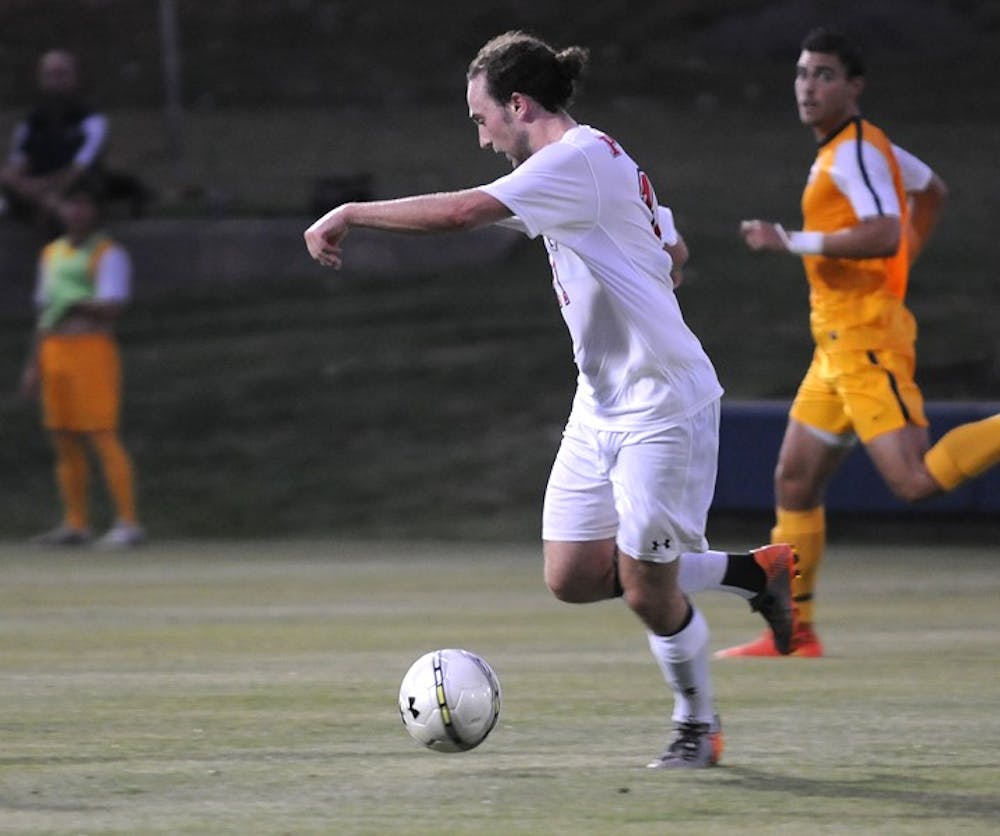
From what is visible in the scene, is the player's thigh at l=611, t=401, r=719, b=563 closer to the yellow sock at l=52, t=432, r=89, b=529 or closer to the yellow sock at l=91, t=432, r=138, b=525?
the yellow sock at l=91, t=432, r=138, b=525

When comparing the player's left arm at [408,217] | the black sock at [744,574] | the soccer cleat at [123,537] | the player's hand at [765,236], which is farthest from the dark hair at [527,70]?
the soccer cleat at [123,537]

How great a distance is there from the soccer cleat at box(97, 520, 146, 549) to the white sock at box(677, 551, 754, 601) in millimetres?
9088

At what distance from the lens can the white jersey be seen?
22.3 feet

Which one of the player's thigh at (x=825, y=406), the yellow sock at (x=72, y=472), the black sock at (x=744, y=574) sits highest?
the player's thigh at (x=825, y=406)

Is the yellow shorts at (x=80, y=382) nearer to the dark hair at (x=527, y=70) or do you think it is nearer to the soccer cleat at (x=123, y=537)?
the soccer cleat at (x=123, y=537)

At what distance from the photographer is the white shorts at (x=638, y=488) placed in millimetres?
6922

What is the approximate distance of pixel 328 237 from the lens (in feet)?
21.3

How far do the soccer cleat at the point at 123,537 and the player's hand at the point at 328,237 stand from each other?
9.94 m

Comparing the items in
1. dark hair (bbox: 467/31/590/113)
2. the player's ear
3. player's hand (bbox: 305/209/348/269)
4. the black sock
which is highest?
dark hair (bbox: 467/31/590/113)

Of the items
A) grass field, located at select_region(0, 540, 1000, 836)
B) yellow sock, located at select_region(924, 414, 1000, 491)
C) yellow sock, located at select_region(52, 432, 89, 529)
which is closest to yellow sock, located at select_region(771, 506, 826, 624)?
grass field, located at select_region(0, 540, 1000, 836)

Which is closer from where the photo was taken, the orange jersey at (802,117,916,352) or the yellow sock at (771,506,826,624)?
the orange jersey at (802,117,916,352)

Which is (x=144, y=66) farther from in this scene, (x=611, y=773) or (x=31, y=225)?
(x=611, y=773)

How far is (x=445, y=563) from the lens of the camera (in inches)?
605

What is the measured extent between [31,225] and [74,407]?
8.18m
